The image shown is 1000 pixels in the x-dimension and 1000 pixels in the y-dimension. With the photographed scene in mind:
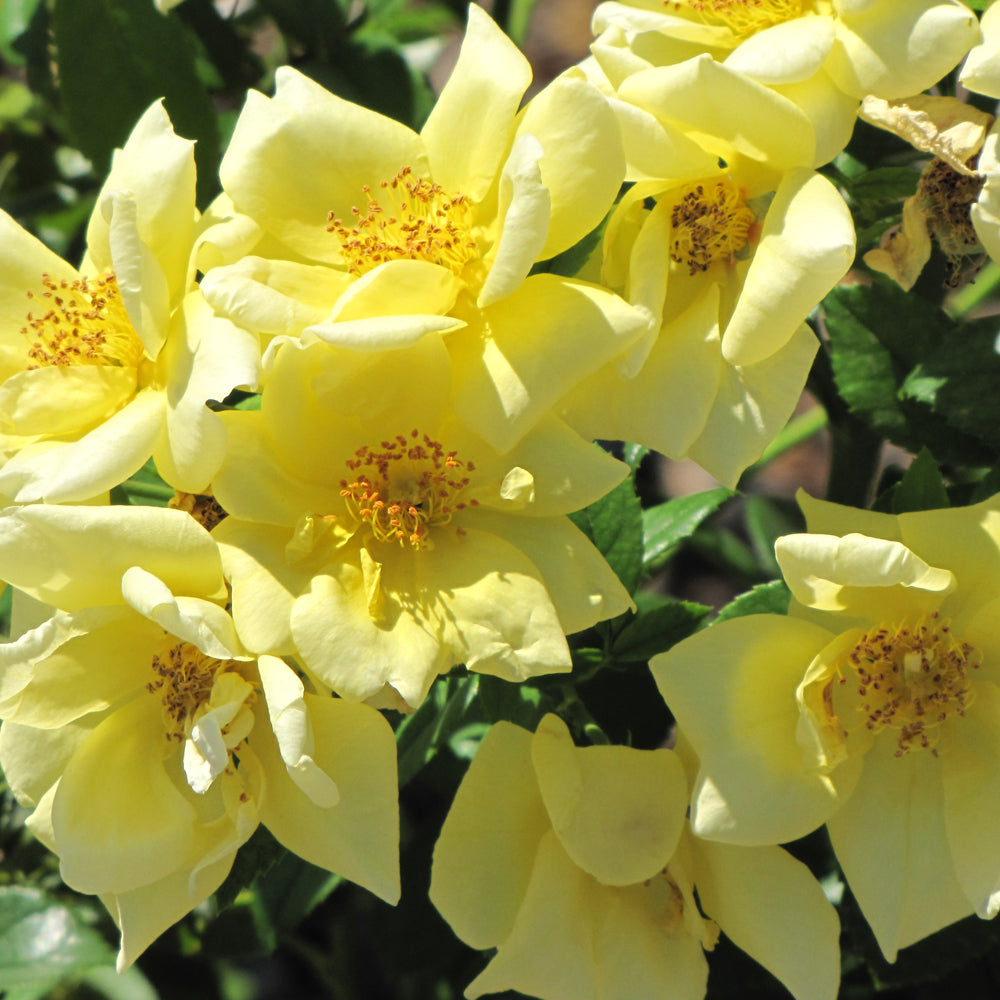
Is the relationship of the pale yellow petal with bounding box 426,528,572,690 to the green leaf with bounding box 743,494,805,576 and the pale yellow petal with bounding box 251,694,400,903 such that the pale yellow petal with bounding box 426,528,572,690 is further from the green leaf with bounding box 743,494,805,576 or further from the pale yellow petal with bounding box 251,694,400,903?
the green leaf with bounding box 743,494,805,576

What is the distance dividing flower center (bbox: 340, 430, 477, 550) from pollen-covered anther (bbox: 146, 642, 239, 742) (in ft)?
0.50

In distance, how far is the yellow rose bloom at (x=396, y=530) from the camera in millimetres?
880

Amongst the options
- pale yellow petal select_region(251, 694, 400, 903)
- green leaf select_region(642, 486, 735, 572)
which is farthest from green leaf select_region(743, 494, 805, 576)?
pale yellow petal select_region(251, 694, 400, 903)

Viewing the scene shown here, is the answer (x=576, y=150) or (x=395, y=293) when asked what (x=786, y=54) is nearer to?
(x=576, y=150)

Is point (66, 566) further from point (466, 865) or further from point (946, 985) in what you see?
point (946, 985)

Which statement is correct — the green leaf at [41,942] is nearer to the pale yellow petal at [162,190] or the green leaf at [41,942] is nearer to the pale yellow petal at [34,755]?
the pale yellow petal at [34,755]

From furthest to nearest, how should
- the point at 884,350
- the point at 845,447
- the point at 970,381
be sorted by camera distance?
the point at 845,447, the point at 884,350, the point at 970,381

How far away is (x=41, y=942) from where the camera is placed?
1.32 metres

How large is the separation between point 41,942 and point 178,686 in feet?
1.71

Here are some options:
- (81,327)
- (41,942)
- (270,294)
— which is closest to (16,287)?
(81,327)

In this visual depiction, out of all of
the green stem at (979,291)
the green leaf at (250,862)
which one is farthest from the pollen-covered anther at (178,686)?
the green stem at (979,291)

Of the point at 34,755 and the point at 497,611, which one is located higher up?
the point at 497,611

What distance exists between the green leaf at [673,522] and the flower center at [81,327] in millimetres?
513

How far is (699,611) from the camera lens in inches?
44.4
